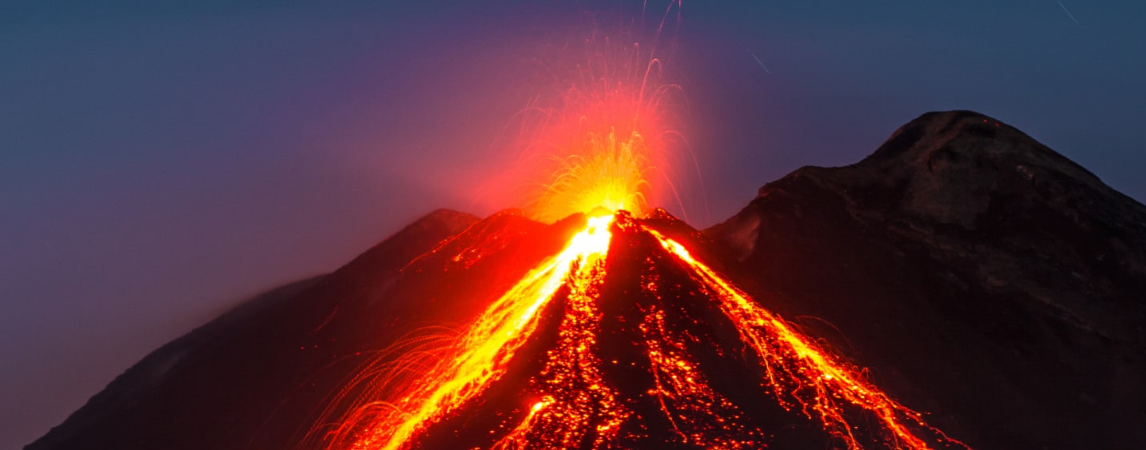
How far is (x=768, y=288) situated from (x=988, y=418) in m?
5.61

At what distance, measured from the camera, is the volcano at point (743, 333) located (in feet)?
49.0

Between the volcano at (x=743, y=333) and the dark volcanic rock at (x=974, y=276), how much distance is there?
7 centimetres

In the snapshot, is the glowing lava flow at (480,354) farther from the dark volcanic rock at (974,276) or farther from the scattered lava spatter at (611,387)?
the dark volcanic rock at (974,276)

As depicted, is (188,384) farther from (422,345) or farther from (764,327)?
(764,327)

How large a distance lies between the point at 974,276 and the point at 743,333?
329 inches

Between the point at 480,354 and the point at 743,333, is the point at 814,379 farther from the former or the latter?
the point at 480,354

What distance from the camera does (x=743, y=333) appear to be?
1728cm

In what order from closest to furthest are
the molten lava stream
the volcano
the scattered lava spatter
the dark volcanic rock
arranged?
1. the scattered lava spatter
2. the volcano
3. the molten lava stream
4. the dark volcanic rock

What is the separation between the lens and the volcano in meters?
14.9

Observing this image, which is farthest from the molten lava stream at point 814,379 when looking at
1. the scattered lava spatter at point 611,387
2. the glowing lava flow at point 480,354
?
the glowing lava flow at point 480,354

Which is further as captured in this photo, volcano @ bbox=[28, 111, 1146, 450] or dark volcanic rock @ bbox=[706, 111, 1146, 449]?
dark volcanic rock @ bbox=[706, 111, 1146, 449]

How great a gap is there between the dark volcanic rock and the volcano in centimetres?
7

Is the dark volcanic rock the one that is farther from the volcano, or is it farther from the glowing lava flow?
the glowing lava flow

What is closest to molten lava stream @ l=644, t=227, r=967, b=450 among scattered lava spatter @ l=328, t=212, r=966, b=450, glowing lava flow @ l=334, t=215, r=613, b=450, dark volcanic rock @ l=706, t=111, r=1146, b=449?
scattered lava spatter @ l=328, t=212, r=966, b=450
